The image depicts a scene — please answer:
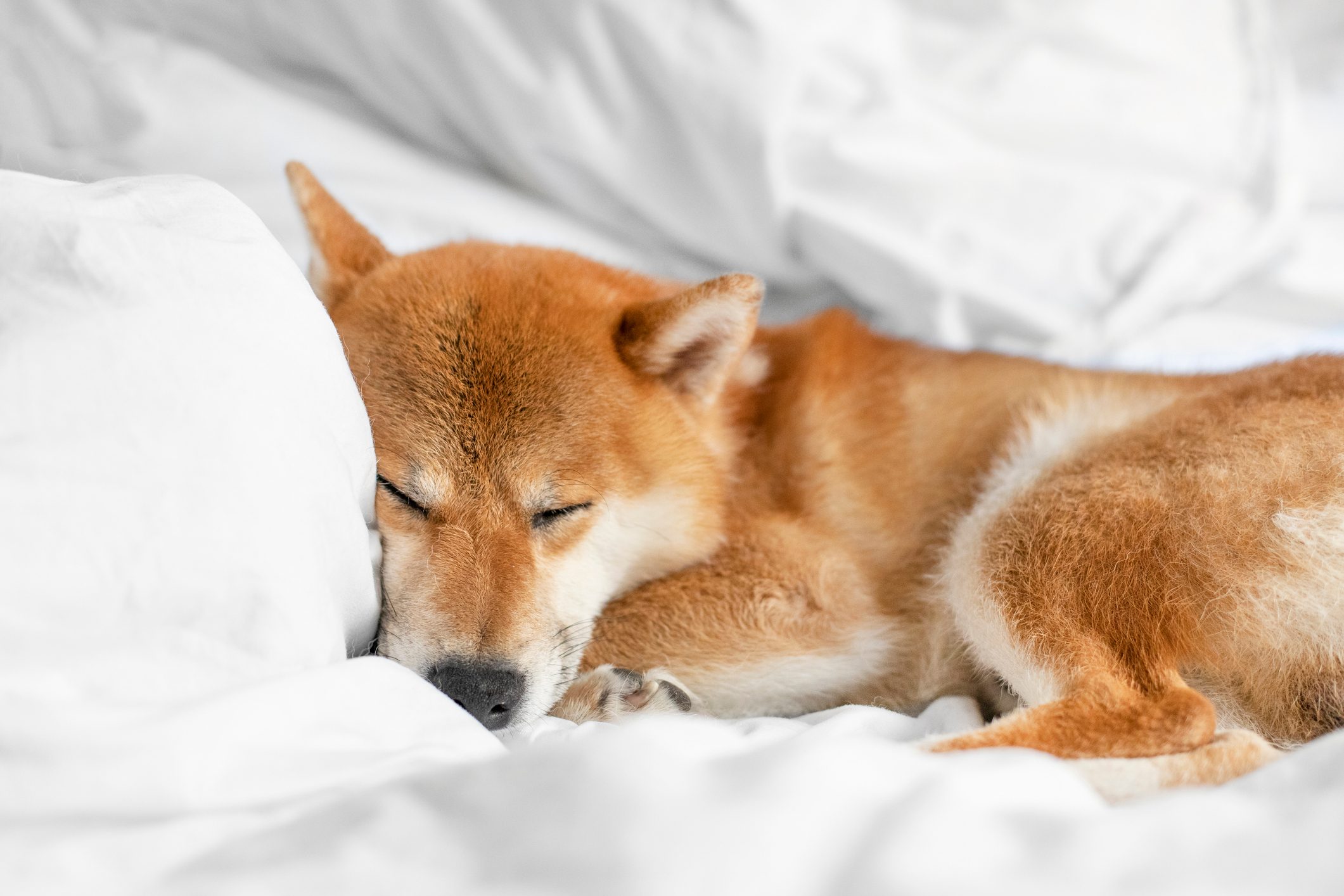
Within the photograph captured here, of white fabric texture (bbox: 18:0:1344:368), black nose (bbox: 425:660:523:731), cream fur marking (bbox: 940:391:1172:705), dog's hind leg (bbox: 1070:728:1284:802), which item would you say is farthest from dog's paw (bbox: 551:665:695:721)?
white fabric texture (bbox: 18:0:1344:368)

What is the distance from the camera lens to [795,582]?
1.58 metres

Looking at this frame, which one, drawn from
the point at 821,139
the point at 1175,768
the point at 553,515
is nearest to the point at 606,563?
the point at 553,515

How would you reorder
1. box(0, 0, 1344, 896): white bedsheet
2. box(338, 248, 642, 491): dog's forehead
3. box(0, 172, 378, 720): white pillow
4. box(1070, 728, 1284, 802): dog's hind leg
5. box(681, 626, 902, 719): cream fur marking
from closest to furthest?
box(0, 172, 378, 720): white pillow → box(1070, 728, 1284, 802): dog's hind leg → box(338, 248, 642, 491): dog's forehead → box(681, 626, 902, 719): cream fur marking → box(0, 0, 1344, 896): white bedsheet

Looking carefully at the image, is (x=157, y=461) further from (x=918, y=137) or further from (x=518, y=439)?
(x=918, y=137)

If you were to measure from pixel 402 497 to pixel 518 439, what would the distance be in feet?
0.62

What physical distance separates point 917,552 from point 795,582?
241 millimetres

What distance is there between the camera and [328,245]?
1.57 meters

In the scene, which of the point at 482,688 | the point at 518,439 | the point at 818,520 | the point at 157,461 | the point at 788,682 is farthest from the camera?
the point at 818,520

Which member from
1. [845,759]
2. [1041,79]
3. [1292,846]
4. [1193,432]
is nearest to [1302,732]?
[1193,432]

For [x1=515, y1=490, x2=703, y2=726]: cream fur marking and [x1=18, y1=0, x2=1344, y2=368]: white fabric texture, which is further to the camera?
[x1=18, y1=0, x2=1344, y2=368]: white fabric texture

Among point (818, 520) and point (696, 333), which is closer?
point (696, 333)

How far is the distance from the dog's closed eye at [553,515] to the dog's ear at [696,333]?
253 millimetres

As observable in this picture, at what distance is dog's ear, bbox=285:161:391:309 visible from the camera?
1.56 m

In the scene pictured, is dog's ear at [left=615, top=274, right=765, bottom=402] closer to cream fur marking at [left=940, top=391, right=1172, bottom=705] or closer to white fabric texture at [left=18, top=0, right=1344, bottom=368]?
cream fur marking at [left=940, top=391, right=1172, bottom=705]
